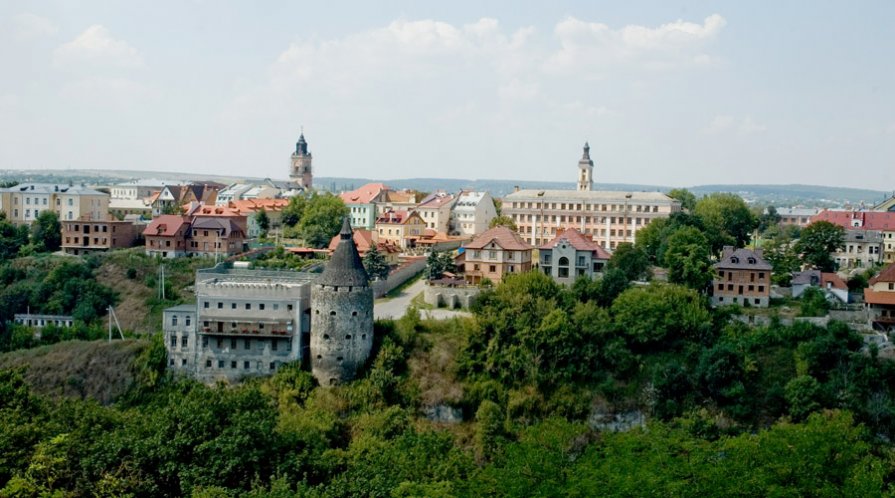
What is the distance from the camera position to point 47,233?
73312mm

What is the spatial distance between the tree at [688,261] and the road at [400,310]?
11729 mm

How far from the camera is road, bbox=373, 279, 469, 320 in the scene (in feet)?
174

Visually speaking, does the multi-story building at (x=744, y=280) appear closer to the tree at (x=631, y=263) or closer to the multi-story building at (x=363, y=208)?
the tree at (x=631, y=263)

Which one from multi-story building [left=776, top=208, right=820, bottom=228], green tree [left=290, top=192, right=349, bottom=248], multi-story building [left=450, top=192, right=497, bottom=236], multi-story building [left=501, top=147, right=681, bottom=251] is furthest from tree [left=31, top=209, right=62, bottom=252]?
multi-story building [left=776, top=208, right=820, bottom=228]

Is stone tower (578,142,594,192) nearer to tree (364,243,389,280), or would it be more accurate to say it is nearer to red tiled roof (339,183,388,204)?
red tiled roof (339,183,388,204)

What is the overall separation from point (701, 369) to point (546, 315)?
7738 millimetres

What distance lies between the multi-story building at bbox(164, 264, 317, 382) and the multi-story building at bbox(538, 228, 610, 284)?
53.8 feet

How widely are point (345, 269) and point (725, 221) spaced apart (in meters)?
36.8

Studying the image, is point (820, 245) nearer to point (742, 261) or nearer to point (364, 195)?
point (742, 261)

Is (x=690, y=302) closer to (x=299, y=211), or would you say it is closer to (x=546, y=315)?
(x=546, y=315)

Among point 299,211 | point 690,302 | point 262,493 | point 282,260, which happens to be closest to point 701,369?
point 690,302

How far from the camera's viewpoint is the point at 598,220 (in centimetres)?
7731

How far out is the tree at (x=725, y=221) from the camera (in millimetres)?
67625

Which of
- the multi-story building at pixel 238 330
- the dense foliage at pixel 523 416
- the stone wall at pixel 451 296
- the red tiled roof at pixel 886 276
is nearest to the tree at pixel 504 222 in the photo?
the stone wall at pixel 451 296
